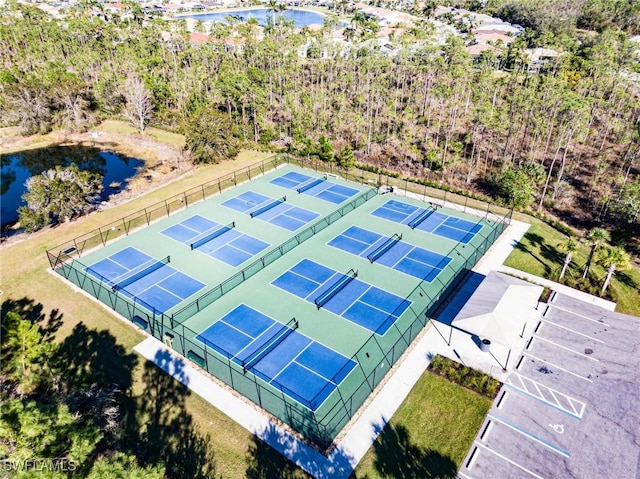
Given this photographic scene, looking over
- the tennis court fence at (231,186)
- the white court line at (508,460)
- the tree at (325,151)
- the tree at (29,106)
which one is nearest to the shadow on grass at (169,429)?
the white court line at (508,460)

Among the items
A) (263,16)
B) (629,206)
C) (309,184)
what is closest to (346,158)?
(309,184)

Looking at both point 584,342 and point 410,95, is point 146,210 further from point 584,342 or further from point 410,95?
point 410,95

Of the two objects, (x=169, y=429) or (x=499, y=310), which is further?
(x=499, y=310)

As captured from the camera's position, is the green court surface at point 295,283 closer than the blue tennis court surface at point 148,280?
Yes

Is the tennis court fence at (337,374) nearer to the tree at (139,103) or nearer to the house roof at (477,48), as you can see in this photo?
the tree at (139,103)

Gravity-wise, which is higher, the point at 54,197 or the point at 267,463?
the point at 54,197

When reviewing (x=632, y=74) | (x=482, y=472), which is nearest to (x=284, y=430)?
(x=482, y=472)

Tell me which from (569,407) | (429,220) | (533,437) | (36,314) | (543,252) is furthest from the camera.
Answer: (429,220)

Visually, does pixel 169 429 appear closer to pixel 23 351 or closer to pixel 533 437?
pixel 23 351
